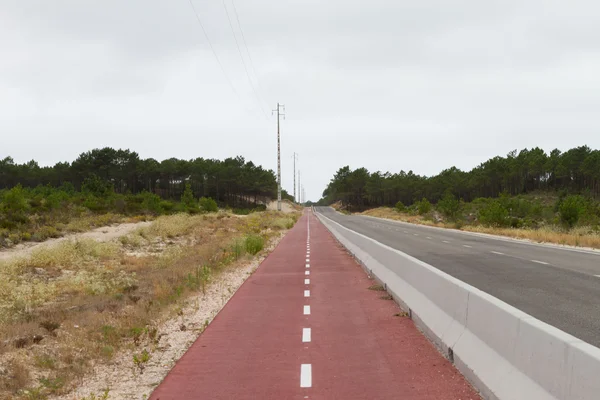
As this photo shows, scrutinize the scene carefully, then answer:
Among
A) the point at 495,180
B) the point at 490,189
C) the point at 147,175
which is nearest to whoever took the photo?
the point at 147,175

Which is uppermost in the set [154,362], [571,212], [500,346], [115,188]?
[115,188]

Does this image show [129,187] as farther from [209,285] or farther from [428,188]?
[209,285]

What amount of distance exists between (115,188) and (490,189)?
97257 mm

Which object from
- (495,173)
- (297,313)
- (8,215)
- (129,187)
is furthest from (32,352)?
(495,173)

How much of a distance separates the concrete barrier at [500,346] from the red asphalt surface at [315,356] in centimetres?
29

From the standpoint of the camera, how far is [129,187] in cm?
11731

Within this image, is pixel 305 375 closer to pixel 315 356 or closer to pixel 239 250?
pixel 315 356

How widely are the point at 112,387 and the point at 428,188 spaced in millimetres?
140587

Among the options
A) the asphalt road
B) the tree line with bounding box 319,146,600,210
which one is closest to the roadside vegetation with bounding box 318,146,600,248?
the tree line with bounding box 319,146,600,210

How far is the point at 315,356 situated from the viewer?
7.03 meters

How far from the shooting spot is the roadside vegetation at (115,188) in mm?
47816

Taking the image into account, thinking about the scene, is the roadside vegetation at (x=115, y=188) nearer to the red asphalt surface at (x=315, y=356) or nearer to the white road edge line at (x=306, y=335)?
A: the red asphalt surface at (x=315, y=356)

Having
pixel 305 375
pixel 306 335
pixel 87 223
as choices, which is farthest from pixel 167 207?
pixel 305 375

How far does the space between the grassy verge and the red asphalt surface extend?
1.24 metres
